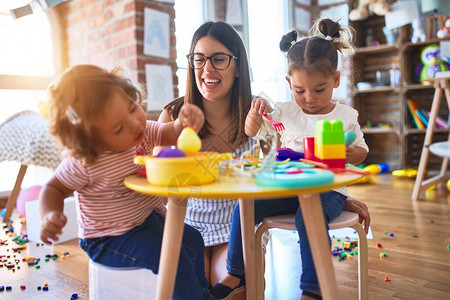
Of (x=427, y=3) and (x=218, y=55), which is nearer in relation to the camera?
(x=218, y=55)

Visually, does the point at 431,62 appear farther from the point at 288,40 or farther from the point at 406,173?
the point at 288,40

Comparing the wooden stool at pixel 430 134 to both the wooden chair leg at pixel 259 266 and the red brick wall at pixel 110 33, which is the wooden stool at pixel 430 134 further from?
the wooden chair leg at pixel 259 266

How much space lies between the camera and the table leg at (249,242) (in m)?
1.12

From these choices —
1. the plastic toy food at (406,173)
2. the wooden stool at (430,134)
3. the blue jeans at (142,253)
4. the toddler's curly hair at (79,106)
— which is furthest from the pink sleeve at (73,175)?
the plastic toy food at (406,173)

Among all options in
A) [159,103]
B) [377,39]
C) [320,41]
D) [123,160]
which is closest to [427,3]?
[377,39]

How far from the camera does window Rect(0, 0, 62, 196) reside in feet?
9.46

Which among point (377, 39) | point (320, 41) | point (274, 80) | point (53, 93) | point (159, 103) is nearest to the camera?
point (53, 93)

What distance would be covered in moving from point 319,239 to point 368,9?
3.93 meters

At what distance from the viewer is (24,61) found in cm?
299

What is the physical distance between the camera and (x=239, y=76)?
1478 mm

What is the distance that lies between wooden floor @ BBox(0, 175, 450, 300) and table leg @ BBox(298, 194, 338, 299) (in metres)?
0.63

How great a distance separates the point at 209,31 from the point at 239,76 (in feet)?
0.61

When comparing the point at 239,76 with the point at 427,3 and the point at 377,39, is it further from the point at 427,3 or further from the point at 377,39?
the point at 377,39

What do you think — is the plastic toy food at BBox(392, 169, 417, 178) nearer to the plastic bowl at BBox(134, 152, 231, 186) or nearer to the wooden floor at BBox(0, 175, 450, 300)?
the wooden floor at BBox(0, 175, 450, 300)
